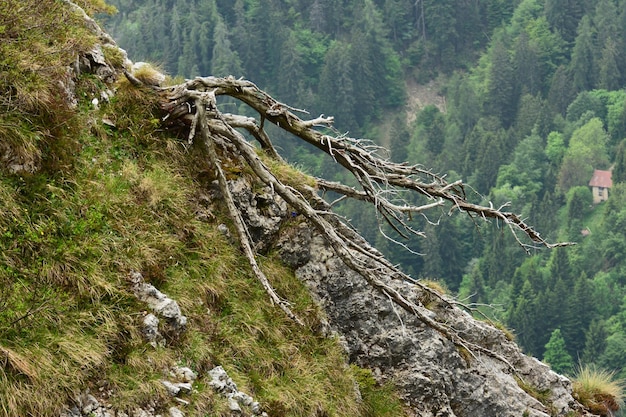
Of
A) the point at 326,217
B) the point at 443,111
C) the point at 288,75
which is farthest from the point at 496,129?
the point at 326,217

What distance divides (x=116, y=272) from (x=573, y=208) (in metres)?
144

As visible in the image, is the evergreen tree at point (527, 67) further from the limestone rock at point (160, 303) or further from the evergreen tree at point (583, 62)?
the limestone rock at point (160, 303)

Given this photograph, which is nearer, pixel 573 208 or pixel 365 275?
pixel 365 275

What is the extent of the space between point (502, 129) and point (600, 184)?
24.3 m

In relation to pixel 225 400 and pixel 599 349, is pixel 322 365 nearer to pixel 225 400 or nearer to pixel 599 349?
pixel 225 400

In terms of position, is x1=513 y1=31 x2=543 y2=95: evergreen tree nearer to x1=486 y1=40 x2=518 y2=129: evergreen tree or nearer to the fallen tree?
x1=486 y1=40 x2=518 y2=129: evergreen tree

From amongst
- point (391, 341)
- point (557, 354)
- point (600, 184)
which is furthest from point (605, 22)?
point (391, 341)

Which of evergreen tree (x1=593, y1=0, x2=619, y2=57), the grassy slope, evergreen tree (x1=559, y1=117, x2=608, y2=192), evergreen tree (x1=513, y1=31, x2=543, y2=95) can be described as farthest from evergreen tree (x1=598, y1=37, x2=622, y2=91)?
the grassy slope

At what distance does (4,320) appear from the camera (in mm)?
5906

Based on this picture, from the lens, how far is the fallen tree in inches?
341

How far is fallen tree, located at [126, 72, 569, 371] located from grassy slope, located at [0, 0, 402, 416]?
0.96 ft

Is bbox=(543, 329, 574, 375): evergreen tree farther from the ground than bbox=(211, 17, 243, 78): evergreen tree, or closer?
closer

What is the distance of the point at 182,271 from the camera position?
309 inches

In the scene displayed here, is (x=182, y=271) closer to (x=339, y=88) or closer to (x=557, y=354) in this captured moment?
(x=557, y=354)
